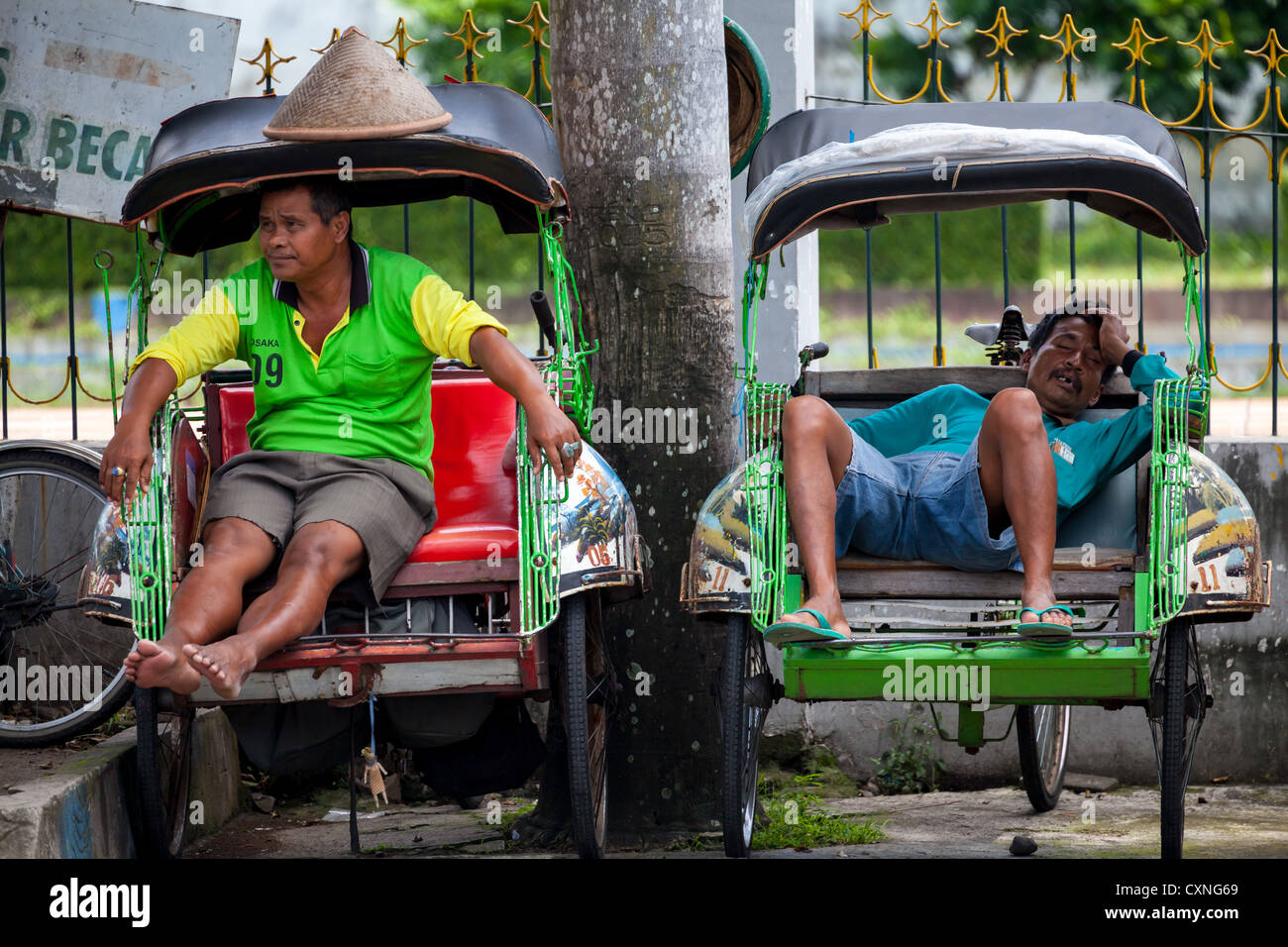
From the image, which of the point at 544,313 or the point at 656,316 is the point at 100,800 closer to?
the point at 544,313

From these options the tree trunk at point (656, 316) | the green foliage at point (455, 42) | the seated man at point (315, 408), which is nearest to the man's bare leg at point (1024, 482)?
the tree trunk at point (656, 316)

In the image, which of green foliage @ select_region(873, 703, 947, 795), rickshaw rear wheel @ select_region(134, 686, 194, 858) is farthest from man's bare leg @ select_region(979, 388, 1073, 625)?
rickshaw rear wheel @ select_region(134, 686, 194, 858)

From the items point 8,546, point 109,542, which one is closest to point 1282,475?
point 109,542

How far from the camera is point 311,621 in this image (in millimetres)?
3629

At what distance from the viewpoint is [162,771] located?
425 centimetres

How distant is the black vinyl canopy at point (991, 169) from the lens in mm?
3910

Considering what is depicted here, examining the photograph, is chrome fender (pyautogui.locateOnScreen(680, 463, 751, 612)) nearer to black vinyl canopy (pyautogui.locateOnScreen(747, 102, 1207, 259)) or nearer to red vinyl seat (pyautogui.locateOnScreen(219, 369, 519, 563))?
red vinyl seat (pyautogui.locateOnScreen(219, 369, 519, 563))

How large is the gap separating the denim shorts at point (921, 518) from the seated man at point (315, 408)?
869 mm

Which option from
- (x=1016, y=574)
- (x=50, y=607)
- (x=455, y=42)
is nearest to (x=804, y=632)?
(x=1016, y=574)

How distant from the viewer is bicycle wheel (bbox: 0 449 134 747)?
4949 millimetres

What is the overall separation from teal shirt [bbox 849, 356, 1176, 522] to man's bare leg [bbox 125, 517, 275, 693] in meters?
1.94

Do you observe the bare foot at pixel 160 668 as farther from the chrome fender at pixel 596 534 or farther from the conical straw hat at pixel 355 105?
the conical straw hat at pixel 355 105
